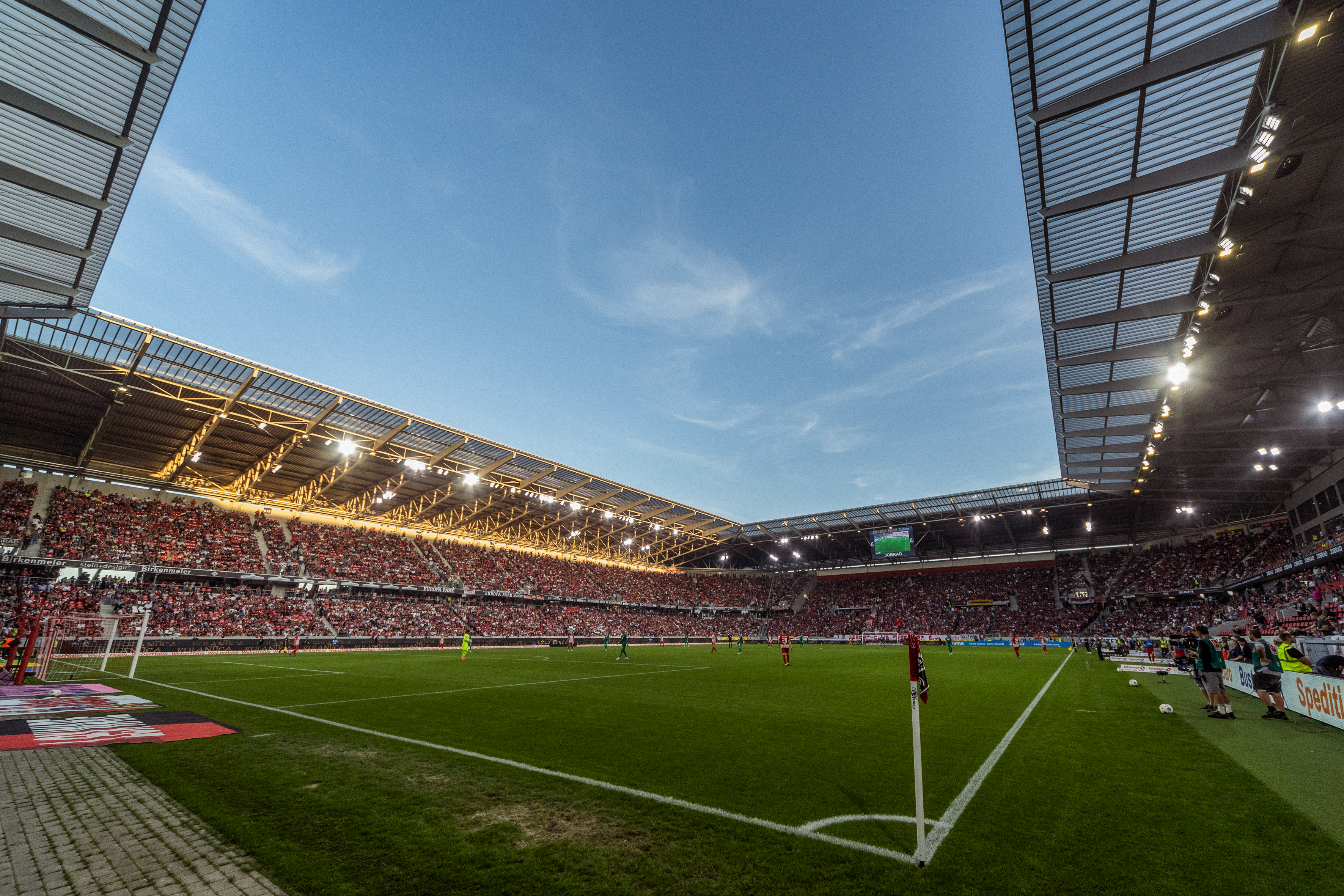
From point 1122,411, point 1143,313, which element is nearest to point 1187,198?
point 1143,313

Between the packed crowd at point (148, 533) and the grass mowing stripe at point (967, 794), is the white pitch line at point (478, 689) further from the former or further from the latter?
the packed crowd at point (148, 533)

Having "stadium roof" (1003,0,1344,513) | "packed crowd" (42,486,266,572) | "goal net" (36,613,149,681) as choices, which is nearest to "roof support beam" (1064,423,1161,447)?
"stadium roof" (1003,0,1344,513)

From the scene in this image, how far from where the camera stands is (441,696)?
566 inches

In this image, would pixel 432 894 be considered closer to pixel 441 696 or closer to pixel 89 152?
pixel 441 696

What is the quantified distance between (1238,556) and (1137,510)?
285 inches

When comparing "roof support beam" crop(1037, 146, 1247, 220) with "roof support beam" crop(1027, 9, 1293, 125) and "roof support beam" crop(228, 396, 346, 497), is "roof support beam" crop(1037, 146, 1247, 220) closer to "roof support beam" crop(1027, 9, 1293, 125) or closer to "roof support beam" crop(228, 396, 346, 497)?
"roof support beam" crop(1027, 9, 1293, 125)

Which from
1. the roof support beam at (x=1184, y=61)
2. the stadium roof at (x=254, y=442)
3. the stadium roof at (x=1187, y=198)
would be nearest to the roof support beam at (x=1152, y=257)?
the stadium roof at (x=1187, y=198)

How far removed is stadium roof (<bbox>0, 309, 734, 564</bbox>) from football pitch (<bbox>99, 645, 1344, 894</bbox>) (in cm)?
2043

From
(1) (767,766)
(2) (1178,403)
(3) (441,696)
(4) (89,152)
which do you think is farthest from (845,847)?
(2) (1178,403)

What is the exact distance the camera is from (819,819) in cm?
541

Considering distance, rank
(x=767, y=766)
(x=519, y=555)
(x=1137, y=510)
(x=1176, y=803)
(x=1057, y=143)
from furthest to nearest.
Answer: (x=519, y=555) → (x=1137, y=510) → (x=1057, y=143) → (x=767, y=766) → (x=1176, y=803)

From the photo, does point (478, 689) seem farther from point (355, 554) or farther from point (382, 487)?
point (355, 554)

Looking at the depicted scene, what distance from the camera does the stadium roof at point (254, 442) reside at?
26.1 meters

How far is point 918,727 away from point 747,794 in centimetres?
265
